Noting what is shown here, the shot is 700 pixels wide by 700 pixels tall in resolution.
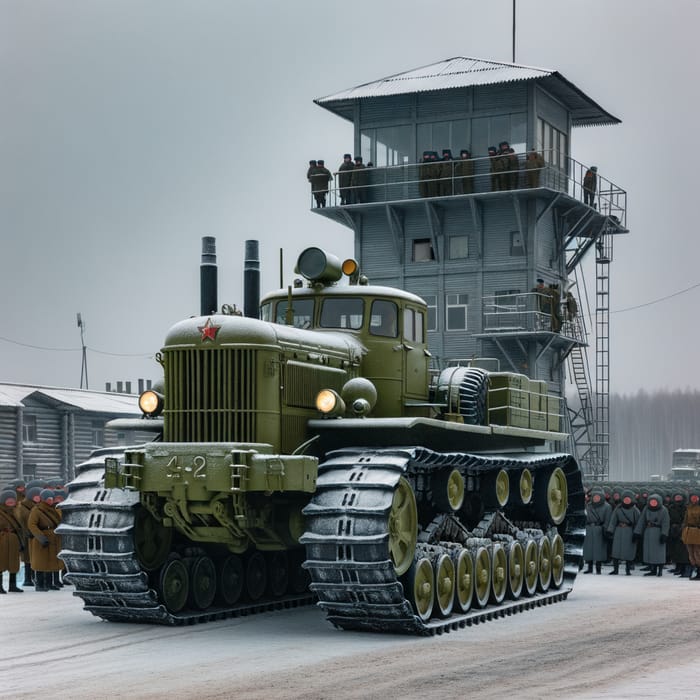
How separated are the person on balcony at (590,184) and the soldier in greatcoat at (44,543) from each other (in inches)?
1136

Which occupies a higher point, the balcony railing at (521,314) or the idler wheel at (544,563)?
the balcony railing at (521,314)

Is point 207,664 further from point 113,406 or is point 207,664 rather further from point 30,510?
point 113,406

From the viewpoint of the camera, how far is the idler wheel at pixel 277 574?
19188 millimetres

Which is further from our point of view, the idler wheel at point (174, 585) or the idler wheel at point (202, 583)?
the idler wheel at point (202, 583)

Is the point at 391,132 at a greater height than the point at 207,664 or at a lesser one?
greater

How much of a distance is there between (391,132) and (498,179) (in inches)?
184

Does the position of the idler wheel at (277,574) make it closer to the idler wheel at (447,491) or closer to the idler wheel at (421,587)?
the idler wheel at (447,491)

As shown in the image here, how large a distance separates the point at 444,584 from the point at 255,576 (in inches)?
137

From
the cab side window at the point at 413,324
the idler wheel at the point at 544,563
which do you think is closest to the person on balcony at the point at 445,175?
the idler wheel at the point at 544,563

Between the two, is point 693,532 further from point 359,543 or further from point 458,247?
point 458,247

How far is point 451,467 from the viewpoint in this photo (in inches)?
683

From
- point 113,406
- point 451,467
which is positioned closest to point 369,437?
point 451,467

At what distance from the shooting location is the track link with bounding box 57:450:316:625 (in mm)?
15750

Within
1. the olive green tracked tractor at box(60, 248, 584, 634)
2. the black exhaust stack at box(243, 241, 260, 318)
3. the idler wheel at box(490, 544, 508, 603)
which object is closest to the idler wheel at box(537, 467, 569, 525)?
the olive green tracked tractor at box(60, 248, 584, 634)
